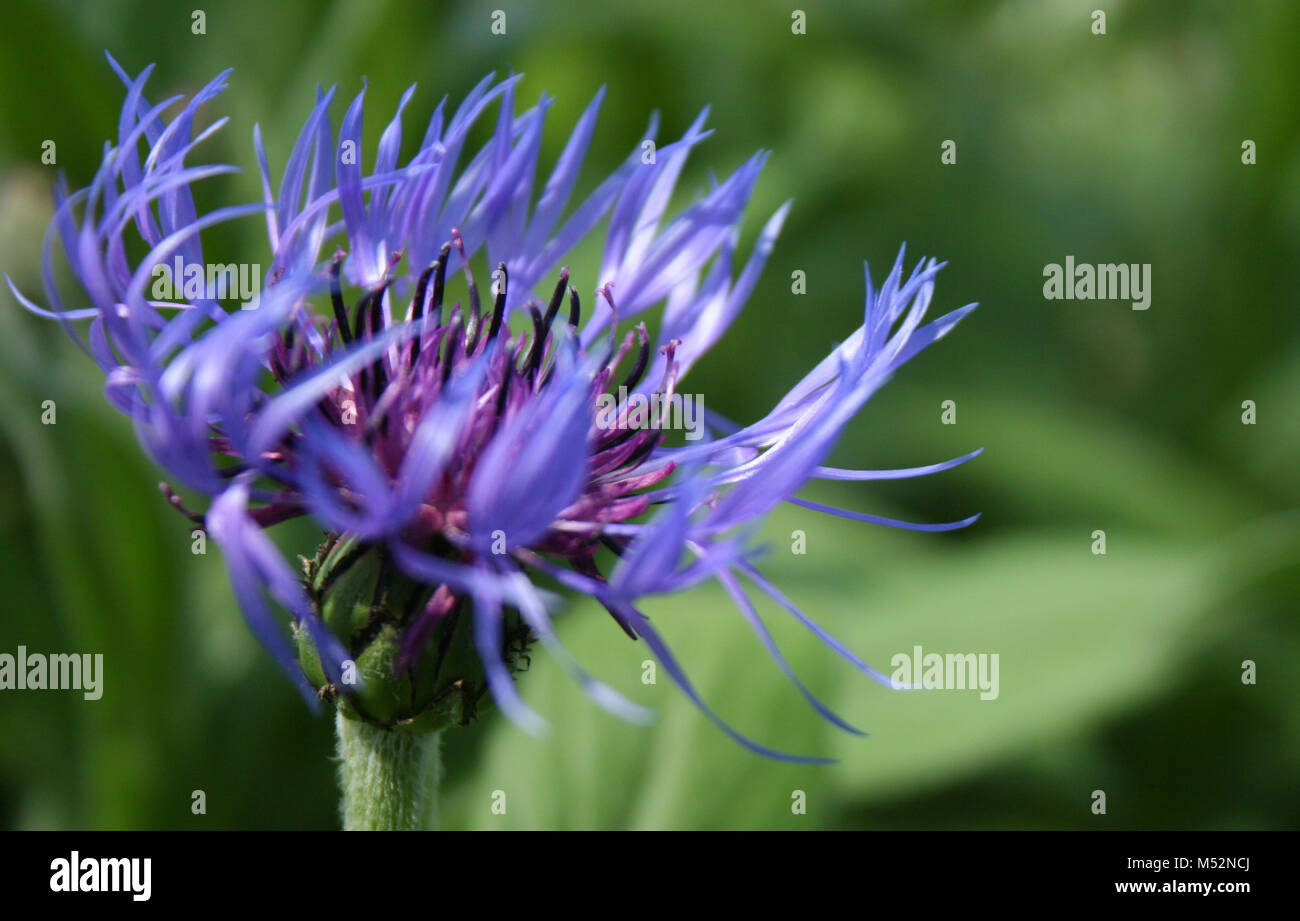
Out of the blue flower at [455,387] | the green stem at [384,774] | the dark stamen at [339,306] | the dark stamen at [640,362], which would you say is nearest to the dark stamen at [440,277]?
the blue flower at [455,387]

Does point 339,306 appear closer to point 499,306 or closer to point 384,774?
point 499,306

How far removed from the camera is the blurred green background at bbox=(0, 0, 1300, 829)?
2648 mm

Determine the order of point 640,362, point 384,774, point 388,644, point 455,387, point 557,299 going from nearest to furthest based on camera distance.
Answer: point 455,387 < point 388,644 < point 384,774 < point 640,362 < point 557,299

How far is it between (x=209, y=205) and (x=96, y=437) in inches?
26.1

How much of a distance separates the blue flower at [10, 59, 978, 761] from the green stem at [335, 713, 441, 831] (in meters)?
0.15

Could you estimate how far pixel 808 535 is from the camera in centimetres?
369

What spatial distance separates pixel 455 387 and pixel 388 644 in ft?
1.05

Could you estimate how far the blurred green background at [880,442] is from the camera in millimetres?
2648

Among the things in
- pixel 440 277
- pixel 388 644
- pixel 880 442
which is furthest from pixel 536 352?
pixel 880 442

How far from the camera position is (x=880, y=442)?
4016mm

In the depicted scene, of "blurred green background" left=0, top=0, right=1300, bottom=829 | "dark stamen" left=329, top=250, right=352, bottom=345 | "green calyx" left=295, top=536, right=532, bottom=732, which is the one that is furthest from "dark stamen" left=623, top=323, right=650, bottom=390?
"blurred green background" left=0, top=0, right=1300, bottom=829

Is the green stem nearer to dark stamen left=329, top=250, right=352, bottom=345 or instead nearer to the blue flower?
the blue flower

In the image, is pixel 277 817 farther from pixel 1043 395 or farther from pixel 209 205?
pixel 1043 395

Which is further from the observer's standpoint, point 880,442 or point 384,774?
point 880,442
